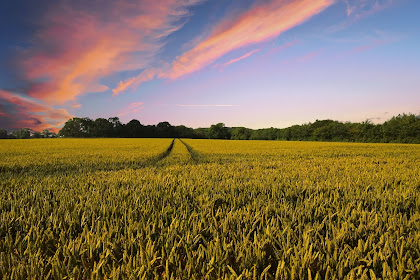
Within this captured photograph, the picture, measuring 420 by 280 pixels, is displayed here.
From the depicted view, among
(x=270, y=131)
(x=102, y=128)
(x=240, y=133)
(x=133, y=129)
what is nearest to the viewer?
(x=102, y=128)

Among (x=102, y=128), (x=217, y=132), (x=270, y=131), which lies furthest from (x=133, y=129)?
(x=270, y=131)

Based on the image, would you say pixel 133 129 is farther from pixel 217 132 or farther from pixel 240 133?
pixel 240 133

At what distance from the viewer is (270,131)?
126000mm

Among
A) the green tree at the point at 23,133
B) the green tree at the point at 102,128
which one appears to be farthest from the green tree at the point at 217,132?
the green tree at the point at 23,133

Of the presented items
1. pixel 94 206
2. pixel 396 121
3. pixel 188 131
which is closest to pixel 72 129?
pixel 188 131

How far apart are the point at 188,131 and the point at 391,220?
122m

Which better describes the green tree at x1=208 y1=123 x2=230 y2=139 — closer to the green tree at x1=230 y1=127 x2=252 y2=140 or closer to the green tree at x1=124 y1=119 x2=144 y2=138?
the green tree at x1=230 y1=127 x2=252 y2=140

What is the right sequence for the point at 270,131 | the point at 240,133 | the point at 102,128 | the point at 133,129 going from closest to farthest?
the point at 102,128, the point at 133,129, the point at 270,131, the point at 240,133

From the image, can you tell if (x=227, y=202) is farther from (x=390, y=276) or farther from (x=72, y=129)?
(x=72, y=129)

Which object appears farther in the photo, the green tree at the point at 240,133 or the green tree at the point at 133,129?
the green tree at the point at 240,133

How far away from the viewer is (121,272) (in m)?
1.52

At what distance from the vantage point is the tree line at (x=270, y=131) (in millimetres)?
69188

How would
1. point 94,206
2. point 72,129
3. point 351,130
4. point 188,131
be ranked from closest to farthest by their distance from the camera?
1. point 94,206
2. point 351,130
3. point 72,129
4. point 188,131

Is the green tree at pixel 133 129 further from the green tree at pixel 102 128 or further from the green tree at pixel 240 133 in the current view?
the green tree at pixel 240 133
